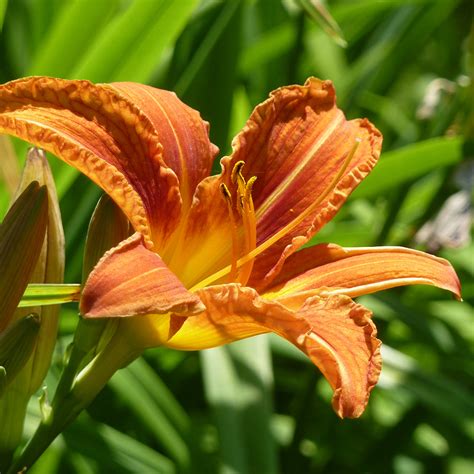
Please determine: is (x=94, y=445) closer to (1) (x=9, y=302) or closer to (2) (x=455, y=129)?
(1) (x=9, y=302)

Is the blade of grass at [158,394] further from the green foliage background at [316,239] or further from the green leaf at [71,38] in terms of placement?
the green leaf at [71,38]

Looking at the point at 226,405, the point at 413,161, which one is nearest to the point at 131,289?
the point at 226,405

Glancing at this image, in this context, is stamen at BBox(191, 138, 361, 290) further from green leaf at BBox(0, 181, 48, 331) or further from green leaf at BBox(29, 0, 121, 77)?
green leaf at BBox(29, 0, 121, 77)

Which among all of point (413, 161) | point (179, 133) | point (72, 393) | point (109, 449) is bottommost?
point (109, 449)

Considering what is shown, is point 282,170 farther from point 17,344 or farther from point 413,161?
point 413,161

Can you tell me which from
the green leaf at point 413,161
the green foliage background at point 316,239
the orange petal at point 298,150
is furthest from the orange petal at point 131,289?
the green leaf at point 413,161

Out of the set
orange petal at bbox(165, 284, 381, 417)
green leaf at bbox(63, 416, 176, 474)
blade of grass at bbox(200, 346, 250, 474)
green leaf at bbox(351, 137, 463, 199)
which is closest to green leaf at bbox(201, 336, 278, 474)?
blade of grass at bbox(200, 346, 250, 474)

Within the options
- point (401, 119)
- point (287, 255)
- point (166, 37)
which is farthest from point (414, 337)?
point (287, 255)
